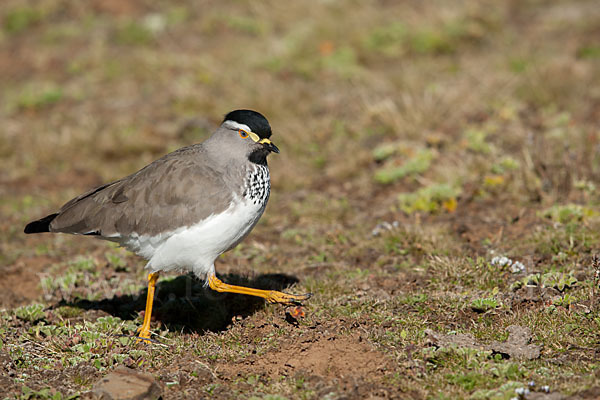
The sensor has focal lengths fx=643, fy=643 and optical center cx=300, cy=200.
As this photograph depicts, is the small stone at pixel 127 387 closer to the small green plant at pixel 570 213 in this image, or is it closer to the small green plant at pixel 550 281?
the small green plant at pixel 550 281

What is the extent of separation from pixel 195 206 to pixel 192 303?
4.88ft

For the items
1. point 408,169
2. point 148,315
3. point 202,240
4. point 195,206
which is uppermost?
point 195,206

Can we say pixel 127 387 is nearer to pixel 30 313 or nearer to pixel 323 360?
pixel 323 360

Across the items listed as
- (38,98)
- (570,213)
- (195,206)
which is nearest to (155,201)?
(195,206)

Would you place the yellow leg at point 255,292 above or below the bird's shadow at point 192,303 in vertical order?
above

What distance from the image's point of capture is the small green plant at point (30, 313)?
642 cm

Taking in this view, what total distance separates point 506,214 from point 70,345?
17.4ft

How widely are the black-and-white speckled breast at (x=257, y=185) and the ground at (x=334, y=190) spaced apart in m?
1.09

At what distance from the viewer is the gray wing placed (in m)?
5.75

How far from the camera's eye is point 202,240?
18.5ft

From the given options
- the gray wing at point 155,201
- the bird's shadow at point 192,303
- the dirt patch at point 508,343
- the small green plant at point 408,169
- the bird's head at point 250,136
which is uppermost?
the bird's head at point 250,136

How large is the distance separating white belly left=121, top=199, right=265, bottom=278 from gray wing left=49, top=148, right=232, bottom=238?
0.08m

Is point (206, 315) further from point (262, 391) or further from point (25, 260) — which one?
point (25, 260)

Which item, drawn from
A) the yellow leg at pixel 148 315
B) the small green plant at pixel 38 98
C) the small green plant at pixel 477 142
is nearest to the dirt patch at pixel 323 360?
the yellow leg at pixel 148 315
